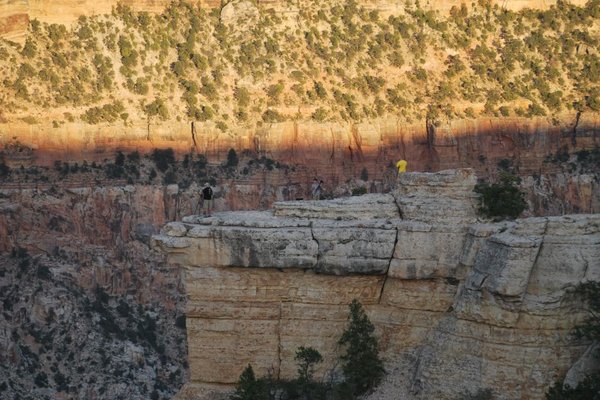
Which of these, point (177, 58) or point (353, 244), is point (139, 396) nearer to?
point (177, 58)

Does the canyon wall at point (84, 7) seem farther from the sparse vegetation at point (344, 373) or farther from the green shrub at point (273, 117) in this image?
the sparse vegetation at point (344, 373)

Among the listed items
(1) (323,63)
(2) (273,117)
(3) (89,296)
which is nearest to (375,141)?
(2) (273,117)

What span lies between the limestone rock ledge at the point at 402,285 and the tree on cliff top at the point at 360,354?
47 cm

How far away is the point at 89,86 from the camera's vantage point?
73.4m

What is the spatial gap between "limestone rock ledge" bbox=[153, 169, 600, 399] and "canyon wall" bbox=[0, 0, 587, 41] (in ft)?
125

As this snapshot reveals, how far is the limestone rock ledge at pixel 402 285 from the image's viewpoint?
3484 centimetres

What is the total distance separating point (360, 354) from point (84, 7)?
4373 centimetres

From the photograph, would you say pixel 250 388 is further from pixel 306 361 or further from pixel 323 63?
pixel 323 63

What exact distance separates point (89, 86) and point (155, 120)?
13.6ft

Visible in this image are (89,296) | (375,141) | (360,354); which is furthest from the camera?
(375,141)

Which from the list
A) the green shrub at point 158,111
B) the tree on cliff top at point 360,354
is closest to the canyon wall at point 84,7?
the green shrub at point 158,111

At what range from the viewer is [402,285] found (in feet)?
122

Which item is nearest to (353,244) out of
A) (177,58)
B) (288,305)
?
(288,305)

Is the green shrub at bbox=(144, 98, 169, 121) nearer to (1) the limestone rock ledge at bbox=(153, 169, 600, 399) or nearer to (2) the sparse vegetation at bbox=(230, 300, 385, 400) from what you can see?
(1) the limestone rock ledge at bbox=(153, 169, 600, 399)
